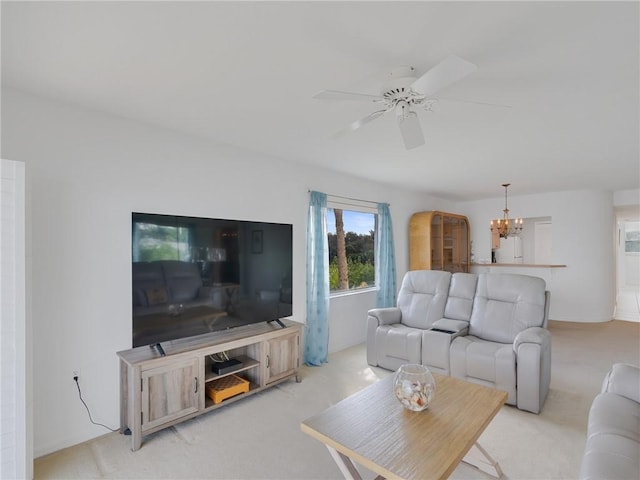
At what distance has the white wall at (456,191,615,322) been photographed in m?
5.77

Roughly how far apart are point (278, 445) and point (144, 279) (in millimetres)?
1541

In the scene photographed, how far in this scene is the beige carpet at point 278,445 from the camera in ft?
6.61

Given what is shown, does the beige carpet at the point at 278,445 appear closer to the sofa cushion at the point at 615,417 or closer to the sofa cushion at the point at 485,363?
the sofa cushion at the point at 485,363

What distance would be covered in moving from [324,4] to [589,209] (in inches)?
257

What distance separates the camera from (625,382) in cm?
200

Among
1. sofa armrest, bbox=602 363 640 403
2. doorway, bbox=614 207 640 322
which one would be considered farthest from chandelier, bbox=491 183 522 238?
doorway, bbox=614 207 640 322

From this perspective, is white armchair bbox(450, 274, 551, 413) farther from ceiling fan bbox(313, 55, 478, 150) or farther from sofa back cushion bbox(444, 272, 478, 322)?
ceiling fan bbox(313, 55, 478, 150)

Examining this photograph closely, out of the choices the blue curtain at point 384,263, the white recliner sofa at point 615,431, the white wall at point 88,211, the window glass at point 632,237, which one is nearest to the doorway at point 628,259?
the window glass at point 632,237

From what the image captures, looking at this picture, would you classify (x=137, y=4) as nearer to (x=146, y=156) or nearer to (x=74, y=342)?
(x=146, y=156)

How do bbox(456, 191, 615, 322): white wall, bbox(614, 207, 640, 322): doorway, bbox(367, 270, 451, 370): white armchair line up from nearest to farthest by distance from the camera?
1. bbox(367, 270, 451, 370): white armchair
2. bbox(456, 191, 615, 322): white wall
3. bbox(614, 207, 640, 322): doorway

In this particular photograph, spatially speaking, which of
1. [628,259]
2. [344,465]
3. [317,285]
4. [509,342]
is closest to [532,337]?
[509,342]

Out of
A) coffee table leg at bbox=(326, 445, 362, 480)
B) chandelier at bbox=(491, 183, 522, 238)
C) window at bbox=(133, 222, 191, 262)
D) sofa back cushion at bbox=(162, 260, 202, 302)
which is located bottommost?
coffee table leg at bbox=(326, 445, 362, 480)

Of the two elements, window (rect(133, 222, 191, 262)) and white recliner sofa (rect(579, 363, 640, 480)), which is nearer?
white recliner sofa (rect(579, 363, 640, 480))

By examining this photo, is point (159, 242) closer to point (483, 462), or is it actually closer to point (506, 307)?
point (483, 462)
